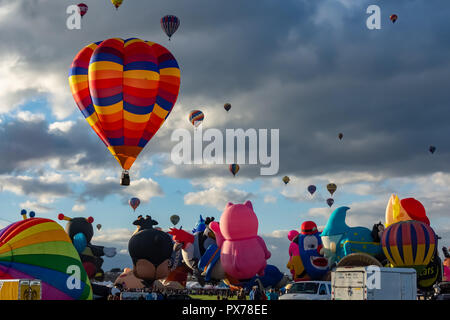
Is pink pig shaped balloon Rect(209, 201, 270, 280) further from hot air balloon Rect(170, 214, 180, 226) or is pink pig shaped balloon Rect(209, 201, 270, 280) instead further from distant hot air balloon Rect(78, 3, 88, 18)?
hot air balloon Rect(170, 214, 180, 226)

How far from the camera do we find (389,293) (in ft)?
58.6

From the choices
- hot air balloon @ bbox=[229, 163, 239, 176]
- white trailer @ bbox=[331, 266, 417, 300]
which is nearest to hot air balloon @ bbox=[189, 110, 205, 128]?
hot air balloon @ bbox=[229, 163, 239, 176]

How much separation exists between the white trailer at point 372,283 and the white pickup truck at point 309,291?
54 cm

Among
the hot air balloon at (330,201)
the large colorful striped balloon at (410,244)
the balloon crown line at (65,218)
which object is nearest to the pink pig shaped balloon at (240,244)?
the large colorful striped balloon at (410,244)

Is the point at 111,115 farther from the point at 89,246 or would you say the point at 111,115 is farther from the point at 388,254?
the point at 388,254

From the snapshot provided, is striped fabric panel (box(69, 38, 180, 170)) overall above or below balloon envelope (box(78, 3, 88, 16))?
below

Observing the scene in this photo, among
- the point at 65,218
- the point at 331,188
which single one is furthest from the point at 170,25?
the point at 331,188

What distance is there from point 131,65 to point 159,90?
5.62ft

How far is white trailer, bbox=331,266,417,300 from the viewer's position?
17.7 metres

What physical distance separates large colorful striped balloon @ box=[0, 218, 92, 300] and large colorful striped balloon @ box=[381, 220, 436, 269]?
14330 mm

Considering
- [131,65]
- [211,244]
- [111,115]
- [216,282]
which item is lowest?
[216,282]

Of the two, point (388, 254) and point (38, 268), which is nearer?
point (38, 268)

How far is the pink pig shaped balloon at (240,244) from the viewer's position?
3072 cm
